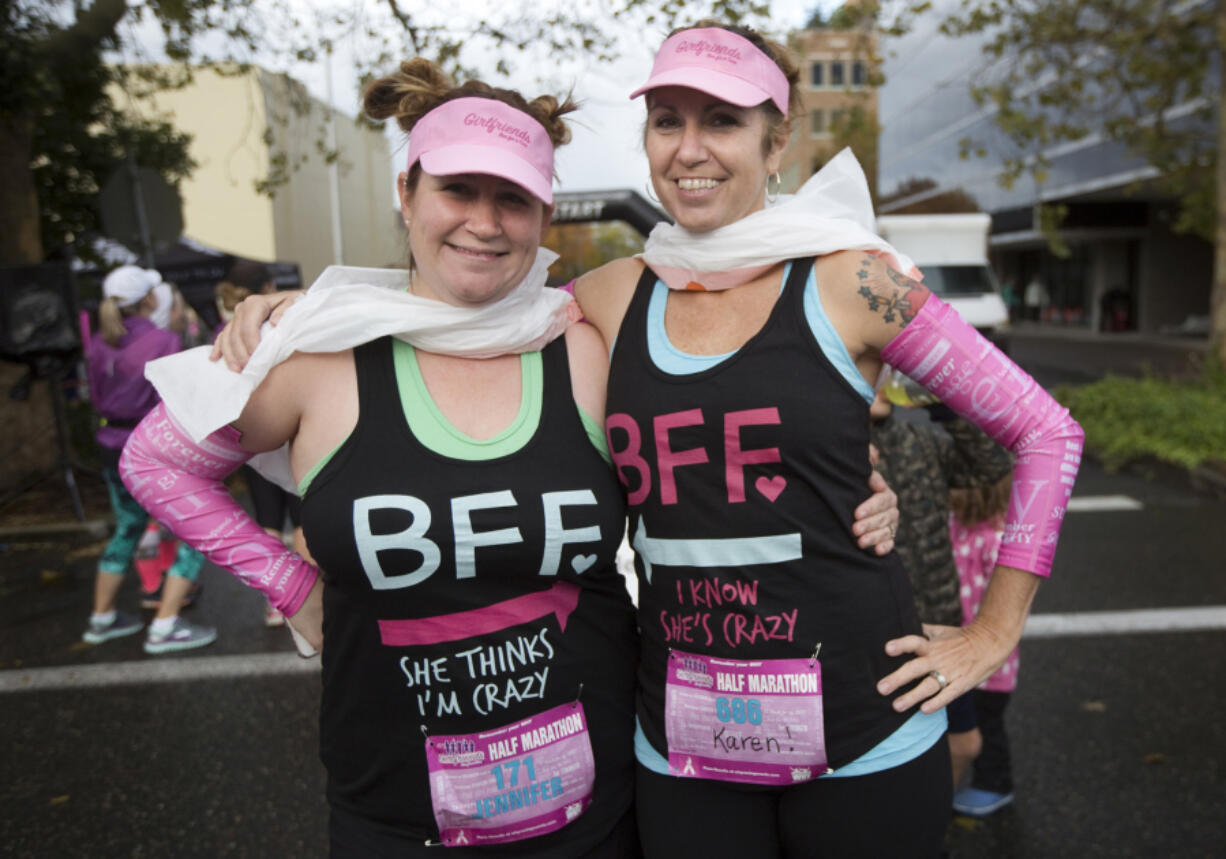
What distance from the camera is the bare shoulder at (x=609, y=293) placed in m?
1.83

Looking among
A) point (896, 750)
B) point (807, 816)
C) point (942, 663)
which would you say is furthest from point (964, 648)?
point (807, 816)

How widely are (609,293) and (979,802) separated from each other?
2411mm

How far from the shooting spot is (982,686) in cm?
304

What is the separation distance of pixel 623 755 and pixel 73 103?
13.1 meters

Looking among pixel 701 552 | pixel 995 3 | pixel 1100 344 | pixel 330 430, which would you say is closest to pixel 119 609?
pixel 330 430

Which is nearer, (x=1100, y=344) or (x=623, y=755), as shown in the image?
(x=623, y=755)

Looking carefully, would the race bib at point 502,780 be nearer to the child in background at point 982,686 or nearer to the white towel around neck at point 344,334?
the white towel around neck at point 344,334

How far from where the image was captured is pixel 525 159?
65.6 inches

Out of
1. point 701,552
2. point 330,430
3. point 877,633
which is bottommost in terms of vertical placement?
point 877,633

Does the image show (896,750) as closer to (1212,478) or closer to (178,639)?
(178,639)

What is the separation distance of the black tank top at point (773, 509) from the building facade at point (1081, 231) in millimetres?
22946

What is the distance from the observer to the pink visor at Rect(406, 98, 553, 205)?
1.61 metres

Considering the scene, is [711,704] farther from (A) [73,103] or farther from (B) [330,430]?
(A) [73,103]

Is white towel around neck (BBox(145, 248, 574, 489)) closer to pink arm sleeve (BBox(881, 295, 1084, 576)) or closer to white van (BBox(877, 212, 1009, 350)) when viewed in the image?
pink arm sleeve (BBox(881, 295, 1084, 576))
